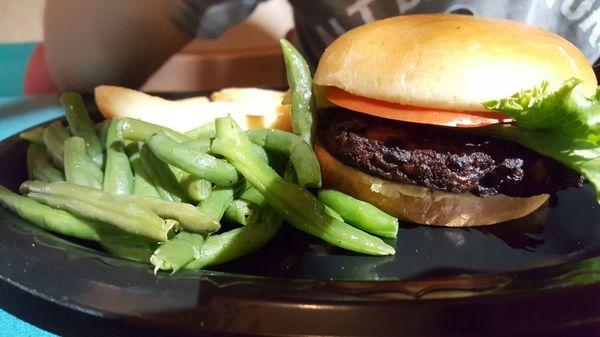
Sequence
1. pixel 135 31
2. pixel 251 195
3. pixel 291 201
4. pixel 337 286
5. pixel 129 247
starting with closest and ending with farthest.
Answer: pixel 337 286 → pixel 129 247 → pixel 291 201 → pixel 251 195 → pixel 135 31

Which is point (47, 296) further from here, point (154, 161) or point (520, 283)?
point (520, 283)

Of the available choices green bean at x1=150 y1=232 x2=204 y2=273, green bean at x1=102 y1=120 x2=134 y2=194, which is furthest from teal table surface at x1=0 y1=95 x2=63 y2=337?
green bean at x1=150 y1=232 x2=204 y2=273

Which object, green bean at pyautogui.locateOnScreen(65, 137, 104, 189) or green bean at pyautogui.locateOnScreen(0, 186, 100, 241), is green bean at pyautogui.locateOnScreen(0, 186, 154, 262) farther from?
green bean at pyautogui.locateOnScreen(65, 137, 104, 189)

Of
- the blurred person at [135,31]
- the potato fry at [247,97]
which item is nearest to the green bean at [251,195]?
the potato fry at [247,97]

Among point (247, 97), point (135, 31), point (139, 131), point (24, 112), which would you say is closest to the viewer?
point (139, 131)

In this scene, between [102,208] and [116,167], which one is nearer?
[102,208]

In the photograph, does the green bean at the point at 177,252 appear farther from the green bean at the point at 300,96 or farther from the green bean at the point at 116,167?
the green bean at the point at 300,96

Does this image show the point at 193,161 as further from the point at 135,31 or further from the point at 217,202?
the point at 135,31

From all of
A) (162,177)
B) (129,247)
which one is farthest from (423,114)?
(129,247)
